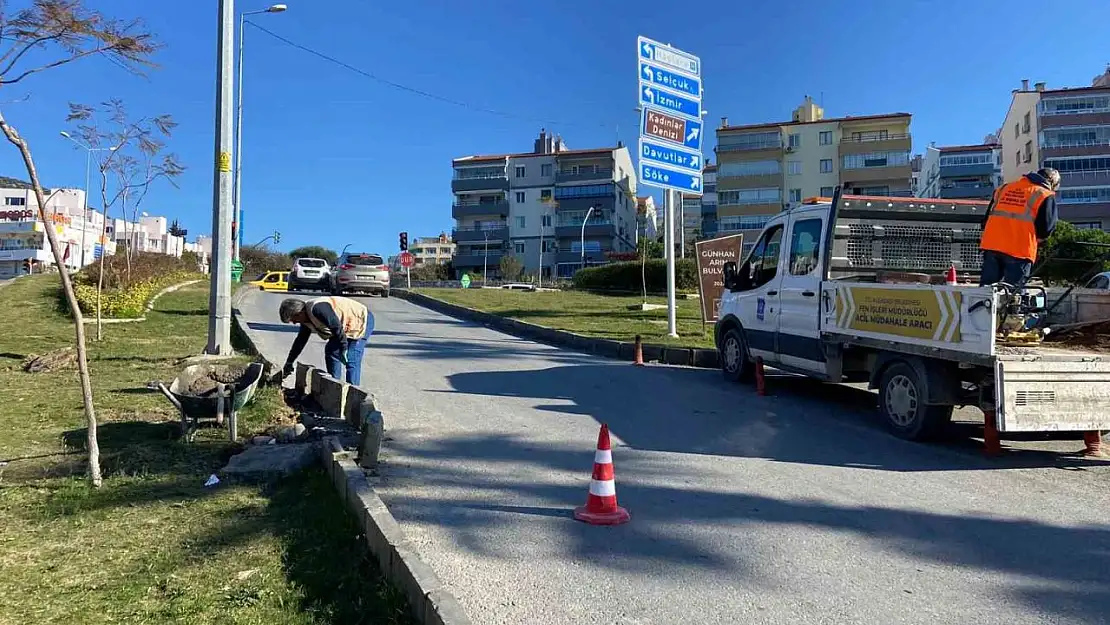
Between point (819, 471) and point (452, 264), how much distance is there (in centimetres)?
8025

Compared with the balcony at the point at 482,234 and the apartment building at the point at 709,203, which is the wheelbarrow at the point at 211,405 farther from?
the balcony at the point at 482,234

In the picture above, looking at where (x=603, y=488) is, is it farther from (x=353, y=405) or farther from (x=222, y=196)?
(x=222, y=196)

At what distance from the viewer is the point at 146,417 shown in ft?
23.7

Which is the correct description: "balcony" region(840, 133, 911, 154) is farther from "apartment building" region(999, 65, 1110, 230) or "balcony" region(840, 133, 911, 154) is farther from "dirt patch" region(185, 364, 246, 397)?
"dirt patch" region(185, 364, 246, 397)

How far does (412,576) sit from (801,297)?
250 inches

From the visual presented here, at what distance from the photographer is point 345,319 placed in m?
7.93

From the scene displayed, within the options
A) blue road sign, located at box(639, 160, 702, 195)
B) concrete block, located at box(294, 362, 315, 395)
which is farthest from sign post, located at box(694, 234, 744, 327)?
concrete block, located at box(294, 362, 315, 395)

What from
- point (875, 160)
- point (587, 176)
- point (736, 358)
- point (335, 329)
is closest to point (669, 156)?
point (736, 358)

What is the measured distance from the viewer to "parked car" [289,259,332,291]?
30.5 m

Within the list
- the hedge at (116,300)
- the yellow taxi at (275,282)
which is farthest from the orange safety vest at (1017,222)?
the yellow taxi at (275,282)

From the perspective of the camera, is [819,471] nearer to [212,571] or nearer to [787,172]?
[212,571]

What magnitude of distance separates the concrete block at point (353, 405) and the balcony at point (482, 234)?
77.0m

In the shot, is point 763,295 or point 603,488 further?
point 763,295

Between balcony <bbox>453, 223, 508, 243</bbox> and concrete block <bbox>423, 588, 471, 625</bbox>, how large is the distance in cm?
8097
